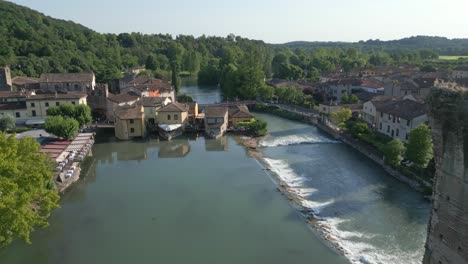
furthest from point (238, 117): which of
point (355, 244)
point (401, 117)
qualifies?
point (355, 244)

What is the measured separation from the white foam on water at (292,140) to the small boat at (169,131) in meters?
9.01

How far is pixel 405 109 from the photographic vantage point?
3106cm

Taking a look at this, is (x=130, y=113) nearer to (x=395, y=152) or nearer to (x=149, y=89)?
(x=149, y=89)

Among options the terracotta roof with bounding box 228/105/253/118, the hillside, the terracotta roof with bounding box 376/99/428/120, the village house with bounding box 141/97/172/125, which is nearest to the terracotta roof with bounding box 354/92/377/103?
the terracotta roof with bounding box 376/99/428/120

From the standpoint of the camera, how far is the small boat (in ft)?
120

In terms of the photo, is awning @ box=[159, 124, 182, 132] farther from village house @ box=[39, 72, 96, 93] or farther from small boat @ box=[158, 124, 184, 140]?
village house @ box=[39, 72, 96, 93]

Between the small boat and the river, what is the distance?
16.4ft

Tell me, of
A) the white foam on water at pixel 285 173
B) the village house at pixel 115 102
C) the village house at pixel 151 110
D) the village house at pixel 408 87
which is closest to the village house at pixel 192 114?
the village house at pixel 151 110

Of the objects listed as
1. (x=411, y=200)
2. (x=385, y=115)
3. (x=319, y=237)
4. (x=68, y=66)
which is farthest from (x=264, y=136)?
(x=68, y=66)

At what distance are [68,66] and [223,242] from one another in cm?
6761

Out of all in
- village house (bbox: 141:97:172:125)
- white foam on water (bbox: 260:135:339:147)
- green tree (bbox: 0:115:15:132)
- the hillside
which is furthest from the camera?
the hillside

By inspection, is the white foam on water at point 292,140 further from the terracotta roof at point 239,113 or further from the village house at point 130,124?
the village house at point 130,124

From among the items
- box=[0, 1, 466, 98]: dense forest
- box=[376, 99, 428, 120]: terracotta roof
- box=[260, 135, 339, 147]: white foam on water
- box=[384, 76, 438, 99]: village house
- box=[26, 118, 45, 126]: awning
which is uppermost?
box=[0, 1, 466, 98]: dense forest

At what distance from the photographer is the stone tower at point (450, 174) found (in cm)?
834
